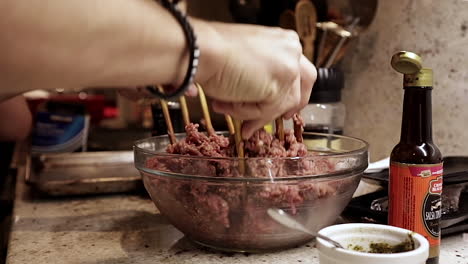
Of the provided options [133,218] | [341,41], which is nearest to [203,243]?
[133,218]

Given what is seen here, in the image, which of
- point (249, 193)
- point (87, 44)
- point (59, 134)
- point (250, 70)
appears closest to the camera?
point (87, 44)

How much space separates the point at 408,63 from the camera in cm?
74

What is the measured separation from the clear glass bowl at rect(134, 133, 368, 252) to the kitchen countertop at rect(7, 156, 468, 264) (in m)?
0.03

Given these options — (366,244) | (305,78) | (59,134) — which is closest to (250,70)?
(305,78)

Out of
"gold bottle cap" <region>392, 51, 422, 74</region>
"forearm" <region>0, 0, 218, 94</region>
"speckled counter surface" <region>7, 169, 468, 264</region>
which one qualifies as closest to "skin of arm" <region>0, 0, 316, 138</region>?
"forearm" <region>0, 0, 218, 94</region>

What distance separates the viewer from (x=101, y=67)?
23.1 inches

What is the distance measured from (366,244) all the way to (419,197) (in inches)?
4.9

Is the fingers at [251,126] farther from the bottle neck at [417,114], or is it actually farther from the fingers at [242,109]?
the bottle neck at [417,114]

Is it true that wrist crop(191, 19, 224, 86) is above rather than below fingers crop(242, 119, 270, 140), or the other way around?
above

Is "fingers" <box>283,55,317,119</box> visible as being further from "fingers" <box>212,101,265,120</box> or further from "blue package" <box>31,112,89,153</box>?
"blue package" <box>31,112,89,153</box>

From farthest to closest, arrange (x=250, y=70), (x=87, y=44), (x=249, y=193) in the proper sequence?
(x=249, y=193), (x=250, y=70), (x=87, y=44)

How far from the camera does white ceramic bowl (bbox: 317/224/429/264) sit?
0.61 meters

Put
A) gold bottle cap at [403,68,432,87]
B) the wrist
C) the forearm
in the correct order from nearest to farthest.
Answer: the forearm < the wrist < gold bottle cap at [403,68,432,87]

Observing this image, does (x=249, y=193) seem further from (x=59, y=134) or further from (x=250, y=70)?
(x=59, y=134)
